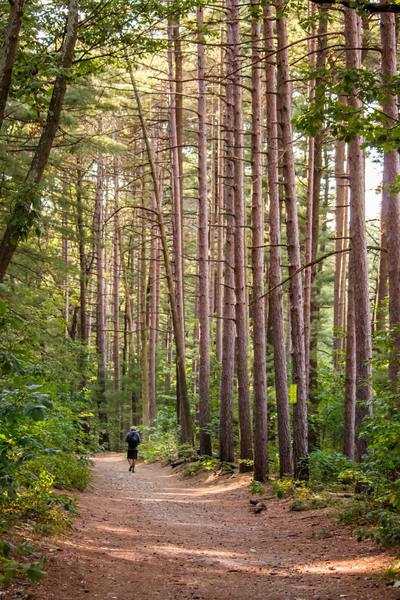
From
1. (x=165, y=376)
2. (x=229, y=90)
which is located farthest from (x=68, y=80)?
(x=165, y=376)

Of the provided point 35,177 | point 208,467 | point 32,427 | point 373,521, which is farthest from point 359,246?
point 208,467

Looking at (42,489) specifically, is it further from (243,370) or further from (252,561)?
(243,370)

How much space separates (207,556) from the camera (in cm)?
795

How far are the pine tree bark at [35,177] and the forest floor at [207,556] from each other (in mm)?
3671

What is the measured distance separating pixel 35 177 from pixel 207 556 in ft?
17.8

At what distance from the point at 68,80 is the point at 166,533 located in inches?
268

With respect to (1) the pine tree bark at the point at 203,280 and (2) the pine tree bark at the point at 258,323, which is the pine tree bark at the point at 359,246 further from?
(1) the pine tree bark at the point at 203,280

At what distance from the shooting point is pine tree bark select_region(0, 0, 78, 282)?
27.1 feet

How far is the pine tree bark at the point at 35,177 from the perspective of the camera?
8.25 metres

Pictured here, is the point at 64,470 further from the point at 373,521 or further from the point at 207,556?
the point at 373,521

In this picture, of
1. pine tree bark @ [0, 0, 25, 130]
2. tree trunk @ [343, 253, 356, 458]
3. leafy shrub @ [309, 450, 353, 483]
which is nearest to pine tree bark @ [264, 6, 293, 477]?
leafy shrub @ [309, 450, 353, 483]

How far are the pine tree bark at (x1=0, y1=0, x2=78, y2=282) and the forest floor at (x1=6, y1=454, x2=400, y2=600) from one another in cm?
367

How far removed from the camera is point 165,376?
45156 mm

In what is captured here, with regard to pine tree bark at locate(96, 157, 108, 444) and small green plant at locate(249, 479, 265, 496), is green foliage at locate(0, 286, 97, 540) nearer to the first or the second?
small green plant at locate(249, 479, 265, 496)
